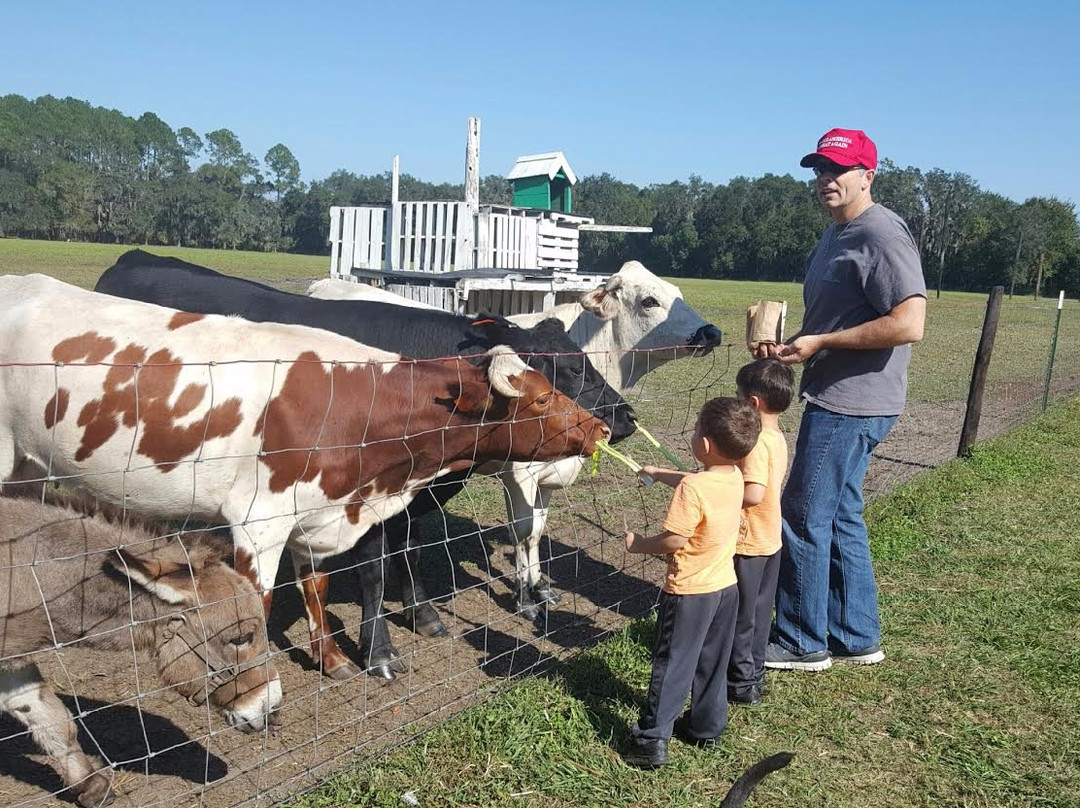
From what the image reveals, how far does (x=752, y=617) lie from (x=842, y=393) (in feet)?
4.04

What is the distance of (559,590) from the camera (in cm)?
612

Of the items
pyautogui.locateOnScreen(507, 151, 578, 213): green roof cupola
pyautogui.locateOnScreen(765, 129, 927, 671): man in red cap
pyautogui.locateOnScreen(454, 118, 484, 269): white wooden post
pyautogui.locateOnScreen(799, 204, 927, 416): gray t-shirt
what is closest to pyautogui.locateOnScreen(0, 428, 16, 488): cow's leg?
pyautogui.locateOnScreen(765, 129, 927, 671): man in red cap

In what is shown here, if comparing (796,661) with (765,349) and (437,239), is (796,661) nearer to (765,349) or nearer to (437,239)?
(765,349)

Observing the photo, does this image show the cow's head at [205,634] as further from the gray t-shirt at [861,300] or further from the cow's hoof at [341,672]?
the gray t-shirt at [861,300]

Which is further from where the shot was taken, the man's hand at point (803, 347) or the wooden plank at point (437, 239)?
the wooden plank at point (437, 239)

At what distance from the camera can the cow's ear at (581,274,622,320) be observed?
279 inches

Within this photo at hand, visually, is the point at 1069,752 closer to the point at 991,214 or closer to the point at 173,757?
the point at 173,757

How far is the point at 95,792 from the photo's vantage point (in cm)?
352

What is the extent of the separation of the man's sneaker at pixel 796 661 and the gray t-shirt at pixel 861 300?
51.4 inches

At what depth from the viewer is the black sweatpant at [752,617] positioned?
4.05 meters

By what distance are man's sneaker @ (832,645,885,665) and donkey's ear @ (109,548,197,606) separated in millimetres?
3330

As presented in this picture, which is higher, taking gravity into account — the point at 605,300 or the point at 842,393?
the point at 605,300

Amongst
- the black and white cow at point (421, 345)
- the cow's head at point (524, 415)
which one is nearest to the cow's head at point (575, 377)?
the black and white cow at point (421, 345)

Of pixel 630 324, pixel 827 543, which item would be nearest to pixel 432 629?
pixel 827 543
